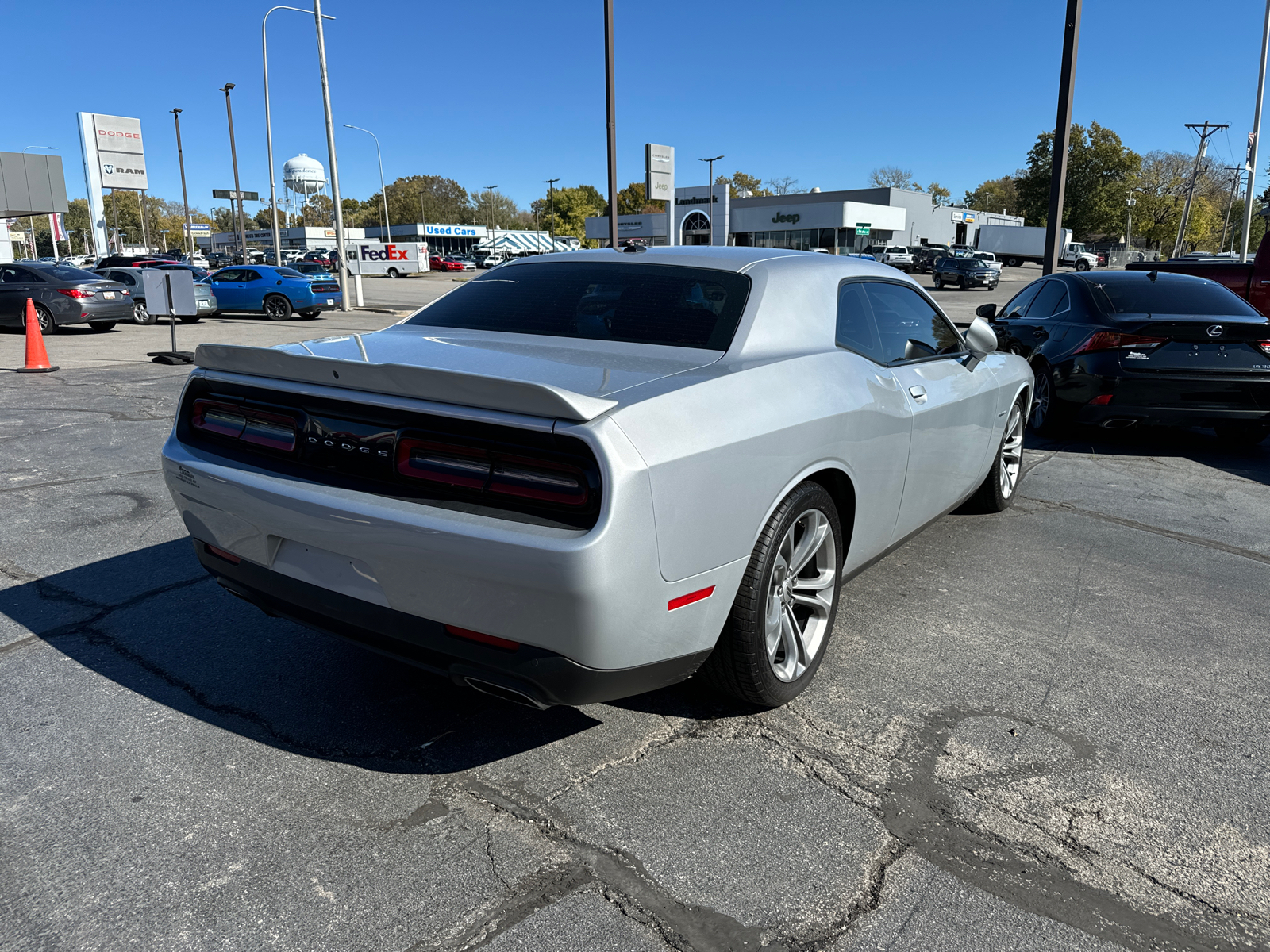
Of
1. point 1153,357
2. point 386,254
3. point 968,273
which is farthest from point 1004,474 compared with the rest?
point 386,254

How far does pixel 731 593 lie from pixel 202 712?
1.82m

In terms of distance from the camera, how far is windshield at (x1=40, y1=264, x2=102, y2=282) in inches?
719

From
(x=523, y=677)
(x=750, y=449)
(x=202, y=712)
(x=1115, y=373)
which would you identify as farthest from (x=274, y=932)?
(x=1115, y=373)

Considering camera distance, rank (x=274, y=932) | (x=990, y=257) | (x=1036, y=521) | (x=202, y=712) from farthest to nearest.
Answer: (x=990, y=257)
(x=1036, y=521)
(x=202, y=712)
(x=274, y=932)

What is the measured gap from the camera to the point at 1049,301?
850 centimetres

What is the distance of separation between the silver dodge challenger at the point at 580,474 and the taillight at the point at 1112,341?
438 cm

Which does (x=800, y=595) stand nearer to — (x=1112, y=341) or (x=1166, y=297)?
(x=1112, y=341)

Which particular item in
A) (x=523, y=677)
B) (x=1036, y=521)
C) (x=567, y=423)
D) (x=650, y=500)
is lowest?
(x=1036, y=521)

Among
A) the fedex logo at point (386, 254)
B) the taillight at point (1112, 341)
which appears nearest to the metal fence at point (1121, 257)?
the fedex logo at point (386, 254)

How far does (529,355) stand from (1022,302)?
7684 millimetres

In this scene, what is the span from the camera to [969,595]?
4.24 meters

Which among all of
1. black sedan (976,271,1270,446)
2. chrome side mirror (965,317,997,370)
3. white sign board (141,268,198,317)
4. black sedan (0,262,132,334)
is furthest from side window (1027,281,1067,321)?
black sedan (0,262,132,334)

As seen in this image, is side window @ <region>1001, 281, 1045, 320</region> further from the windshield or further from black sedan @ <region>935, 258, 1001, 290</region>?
black sedan @ <region>935, 258, 1001, 290</region>

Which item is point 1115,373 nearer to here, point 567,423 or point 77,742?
point 567,423
